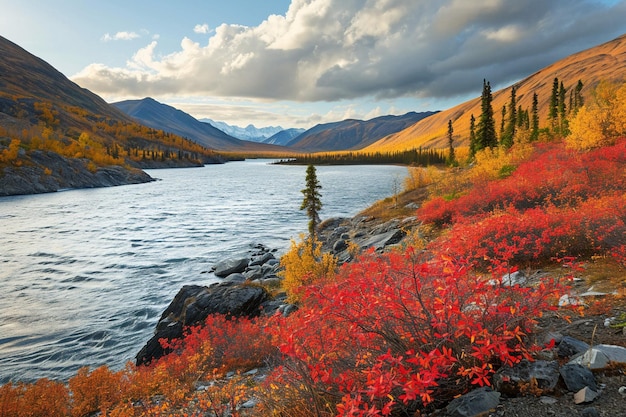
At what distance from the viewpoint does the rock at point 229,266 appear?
104ft

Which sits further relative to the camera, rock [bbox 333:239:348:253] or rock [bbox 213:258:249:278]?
rock [bbox 333:239:348:253]

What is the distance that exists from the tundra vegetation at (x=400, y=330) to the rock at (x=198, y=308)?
1.82 metres

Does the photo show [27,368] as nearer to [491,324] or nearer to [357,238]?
[491,324]

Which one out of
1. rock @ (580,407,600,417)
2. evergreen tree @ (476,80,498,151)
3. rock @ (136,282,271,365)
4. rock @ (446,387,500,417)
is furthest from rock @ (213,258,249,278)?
evergreen tree @ (476,80,498,151)

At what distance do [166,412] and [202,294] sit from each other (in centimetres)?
1300

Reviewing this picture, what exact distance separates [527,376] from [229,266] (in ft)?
95.7

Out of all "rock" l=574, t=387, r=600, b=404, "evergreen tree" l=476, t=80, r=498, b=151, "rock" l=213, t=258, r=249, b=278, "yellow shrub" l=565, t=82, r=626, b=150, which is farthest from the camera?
"evergreen tree" l=476, t=80, r=498, b=151

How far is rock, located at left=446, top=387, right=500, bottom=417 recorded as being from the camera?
541 cm

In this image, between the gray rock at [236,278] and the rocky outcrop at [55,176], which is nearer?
the gray rock at [236,278]

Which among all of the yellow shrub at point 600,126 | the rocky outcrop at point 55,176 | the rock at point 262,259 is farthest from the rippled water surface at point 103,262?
the yellow shrub at point 600,126

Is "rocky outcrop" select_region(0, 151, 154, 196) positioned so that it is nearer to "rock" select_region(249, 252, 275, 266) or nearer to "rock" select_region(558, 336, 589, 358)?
"rock" select_region(249, 252, 275, 266)

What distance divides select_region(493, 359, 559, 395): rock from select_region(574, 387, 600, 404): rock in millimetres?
378

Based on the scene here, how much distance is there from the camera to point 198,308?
20859 mm

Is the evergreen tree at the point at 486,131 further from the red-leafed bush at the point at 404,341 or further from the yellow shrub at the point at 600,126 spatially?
the red-leafed bush at the point at 404,341
